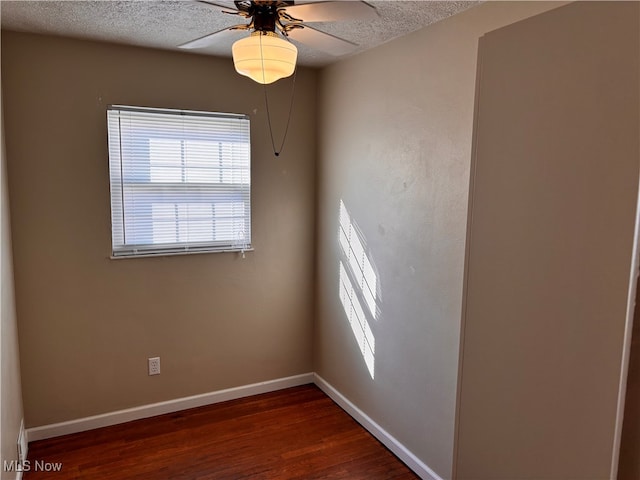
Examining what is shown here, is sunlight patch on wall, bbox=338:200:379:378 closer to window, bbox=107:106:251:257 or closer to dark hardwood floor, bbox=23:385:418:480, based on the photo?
dark hardwood floor, bbox=23:385:418:480

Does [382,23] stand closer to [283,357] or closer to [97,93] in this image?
[97,93]

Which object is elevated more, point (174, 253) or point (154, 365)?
point (174, 253)

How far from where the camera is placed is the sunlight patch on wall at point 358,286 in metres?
2.81

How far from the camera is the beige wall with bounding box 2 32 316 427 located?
8.34 feet

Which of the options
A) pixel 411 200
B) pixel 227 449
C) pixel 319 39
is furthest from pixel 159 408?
pixel 319 39

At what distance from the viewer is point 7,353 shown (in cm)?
221

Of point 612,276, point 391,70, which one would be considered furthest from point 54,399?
point 612,276

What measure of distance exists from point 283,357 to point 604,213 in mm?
2839

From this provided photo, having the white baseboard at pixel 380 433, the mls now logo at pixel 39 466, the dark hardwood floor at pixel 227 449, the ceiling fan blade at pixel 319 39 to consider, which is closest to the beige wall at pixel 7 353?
the mls now logo at pixel 39 466

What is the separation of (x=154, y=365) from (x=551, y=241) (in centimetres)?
269

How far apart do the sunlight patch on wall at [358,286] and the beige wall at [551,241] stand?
155 centimetres

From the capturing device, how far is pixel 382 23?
2.21 m

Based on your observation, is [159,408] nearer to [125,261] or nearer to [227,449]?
[227,449]

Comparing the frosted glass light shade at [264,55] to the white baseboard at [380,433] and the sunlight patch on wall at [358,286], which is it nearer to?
the sunlight patch on wall at [358,286]
